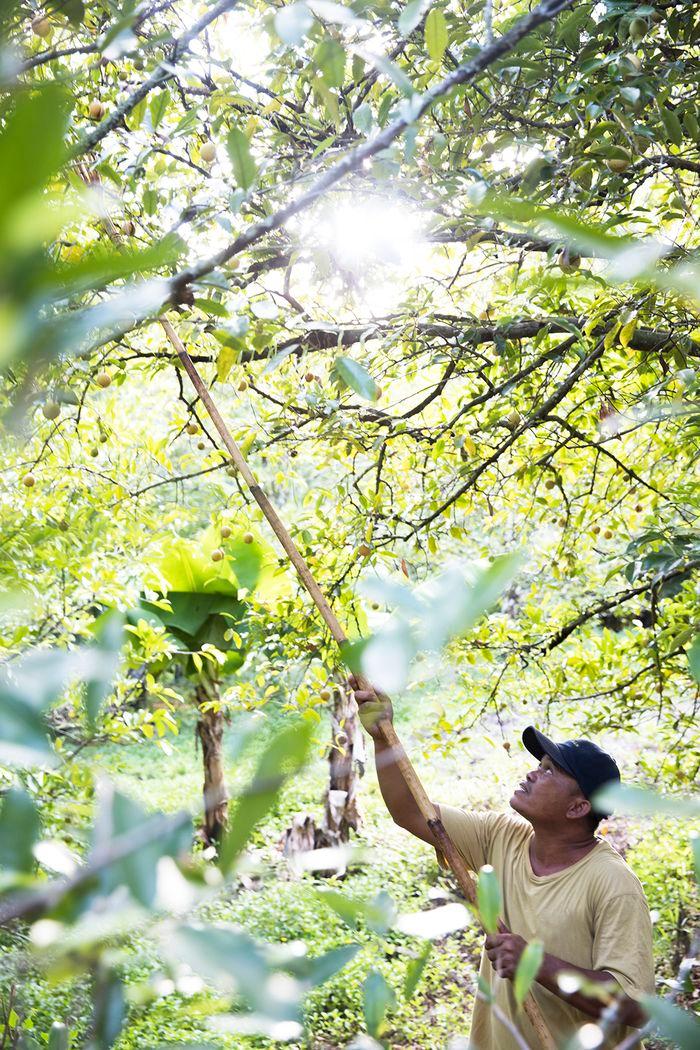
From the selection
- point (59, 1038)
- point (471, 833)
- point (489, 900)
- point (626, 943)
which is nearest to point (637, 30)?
point (489, 900)

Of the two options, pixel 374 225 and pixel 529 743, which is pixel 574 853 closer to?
pixel 529 743

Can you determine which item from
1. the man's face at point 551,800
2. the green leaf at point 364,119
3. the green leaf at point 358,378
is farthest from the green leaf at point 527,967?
the man's face at point 551,800

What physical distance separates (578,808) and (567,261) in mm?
1050

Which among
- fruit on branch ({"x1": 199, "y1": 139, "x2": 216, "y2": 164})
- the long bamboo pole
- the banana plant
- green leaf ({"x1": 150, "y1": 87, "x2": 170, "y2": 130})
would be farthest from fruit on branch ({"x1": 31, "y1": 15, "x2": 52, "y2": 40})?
the banana plant

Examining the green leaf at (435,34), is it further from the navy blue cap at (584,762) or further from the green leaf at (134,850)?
the navy blue cap at (584,762)

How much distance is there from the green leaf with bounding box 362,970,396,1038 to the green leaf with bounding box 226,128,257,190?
0.49m

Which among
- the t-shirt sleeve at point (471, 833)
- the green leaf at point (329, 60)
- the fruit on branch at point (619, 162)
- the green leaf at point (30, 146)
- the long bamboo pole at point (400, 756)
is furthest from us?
the t-shirt sleeve at point (471, 833)

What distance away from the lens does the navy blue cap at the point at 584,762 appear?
5.93ft

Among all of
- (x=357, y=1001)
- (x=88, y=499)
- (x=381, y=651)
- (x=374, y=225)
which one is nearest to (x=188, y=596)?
(x=357, y=1001)

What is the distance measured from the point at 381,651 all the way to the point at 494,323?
181 cm

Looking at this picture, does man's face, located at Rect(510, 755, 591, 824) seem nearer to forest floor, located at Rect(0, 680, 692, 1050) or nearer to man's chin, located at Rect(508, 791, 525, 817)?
man's chin, located at Rect(508, 791, 525, 817)

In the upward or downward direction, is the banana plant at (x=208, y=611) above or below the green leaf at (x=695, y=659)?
above

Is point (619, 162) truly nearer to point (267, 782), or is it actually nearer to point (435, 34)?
point (435, 34)

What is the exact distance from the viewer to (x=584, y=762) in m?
1.85
